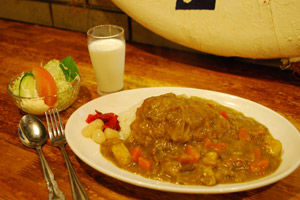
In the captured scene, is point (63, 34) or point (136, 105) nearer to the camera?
point (136, 105)

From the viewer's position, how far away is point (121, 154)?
1491mm

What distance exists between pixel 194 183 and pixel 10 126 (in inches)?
52.6

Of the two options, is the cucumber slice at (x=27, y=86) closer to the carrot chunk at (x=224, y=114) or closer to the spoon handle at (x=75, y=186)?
the spoon handle at (x=75, y=186)

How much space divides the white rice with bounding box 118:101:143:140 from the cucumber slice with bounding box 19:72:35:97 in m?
0.67

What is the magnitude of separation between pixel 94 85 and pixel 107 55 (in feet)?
1.34

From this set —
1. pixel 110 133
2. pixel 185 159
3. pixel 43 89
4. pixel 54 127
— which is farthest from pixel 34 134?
pixel 185 159

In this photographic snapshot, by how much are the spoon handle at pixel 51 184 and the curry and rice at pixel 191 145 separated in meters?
0.29

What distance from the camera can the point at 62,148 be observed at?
1.67 m

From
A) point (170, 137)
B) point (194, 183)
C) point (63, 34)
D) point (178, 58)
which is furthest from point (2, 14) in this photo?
point (194, 183)

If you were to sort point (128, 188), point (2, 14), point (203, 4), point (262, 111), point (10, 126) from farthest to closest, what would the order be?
point (2, 14), point (203, 4), point (10, 126), point (262, 111), point (128, 188)

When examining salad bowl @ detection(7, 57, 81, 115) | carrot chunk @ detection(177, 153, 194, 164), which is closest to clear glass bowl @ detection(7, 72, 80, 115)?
salad bowl @ detection(7, 57, 81, 115)

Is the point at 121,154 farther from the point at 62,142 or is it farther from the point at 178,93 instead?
the point at 178,93

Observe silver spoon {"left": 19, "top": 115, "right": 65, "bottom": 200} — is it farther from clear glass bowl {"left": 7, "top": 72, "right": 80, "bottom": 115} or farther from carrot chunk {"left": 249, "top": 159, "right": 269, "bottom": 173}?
carrot chunk {"left": 249, "top": 159, "right": 269, "bottom": 173}

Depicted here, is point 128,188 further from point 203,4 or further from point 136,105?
point 203,4
